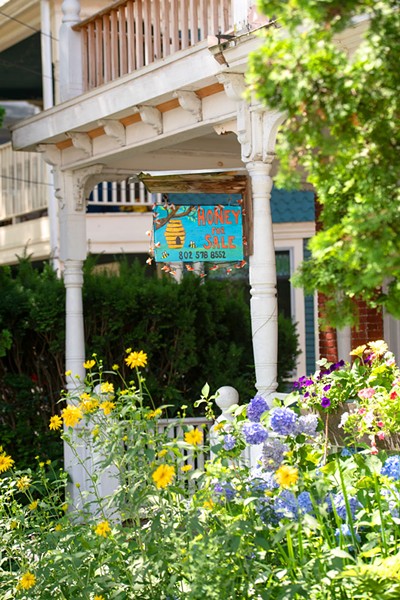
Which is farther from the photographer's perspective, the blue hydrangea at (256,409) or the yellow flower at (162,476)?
the blue hydrangea at (256,409)

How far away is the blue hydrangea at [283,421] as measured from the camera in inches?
213

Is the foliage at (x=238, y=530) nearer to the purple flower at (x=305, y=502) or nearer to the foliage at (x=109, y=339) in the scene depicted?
the purple flower at (x=305, y=502)

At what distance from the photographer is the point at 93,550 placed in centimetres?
559

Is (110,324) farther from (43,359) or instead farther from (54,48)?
(54,48)

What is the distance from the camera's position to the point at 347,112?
12.4 ft

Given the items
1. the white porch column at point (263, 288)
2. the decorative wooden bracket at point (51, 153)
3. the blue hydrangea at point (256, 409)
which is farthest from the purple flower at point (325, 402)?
the decorative wooden bracket at point (51, 153)

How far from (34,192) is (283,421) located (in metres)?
13.3

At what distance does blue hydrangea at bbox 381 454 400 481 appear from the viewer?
5.30 meters

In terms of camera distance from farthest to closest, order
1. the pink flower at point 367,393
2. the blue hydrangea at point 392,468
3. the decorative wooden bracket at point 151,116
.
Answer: the decorative wooden bracket at point 151,116, the pink flower at point 367,393, the blue hydrangea at point 392,468

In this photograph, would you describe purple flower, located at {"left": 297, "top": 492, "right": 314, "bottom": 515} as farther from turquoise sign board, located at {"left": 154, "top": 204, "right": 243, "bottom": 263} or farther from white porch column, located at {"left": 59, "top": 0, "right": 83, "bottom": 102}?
white porch column, located at {"left": 59, "top": 0, "right": 83, "bottom": 102}

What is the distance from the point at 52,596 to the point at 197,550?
4.26 ft

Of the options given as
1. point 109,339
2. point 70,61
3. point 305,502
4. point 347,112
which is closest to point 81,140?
point 70,61

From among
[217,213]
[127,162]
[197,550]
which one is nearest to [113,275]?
[127,162]

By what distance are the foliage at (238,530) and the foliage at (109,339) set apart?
5077mm
